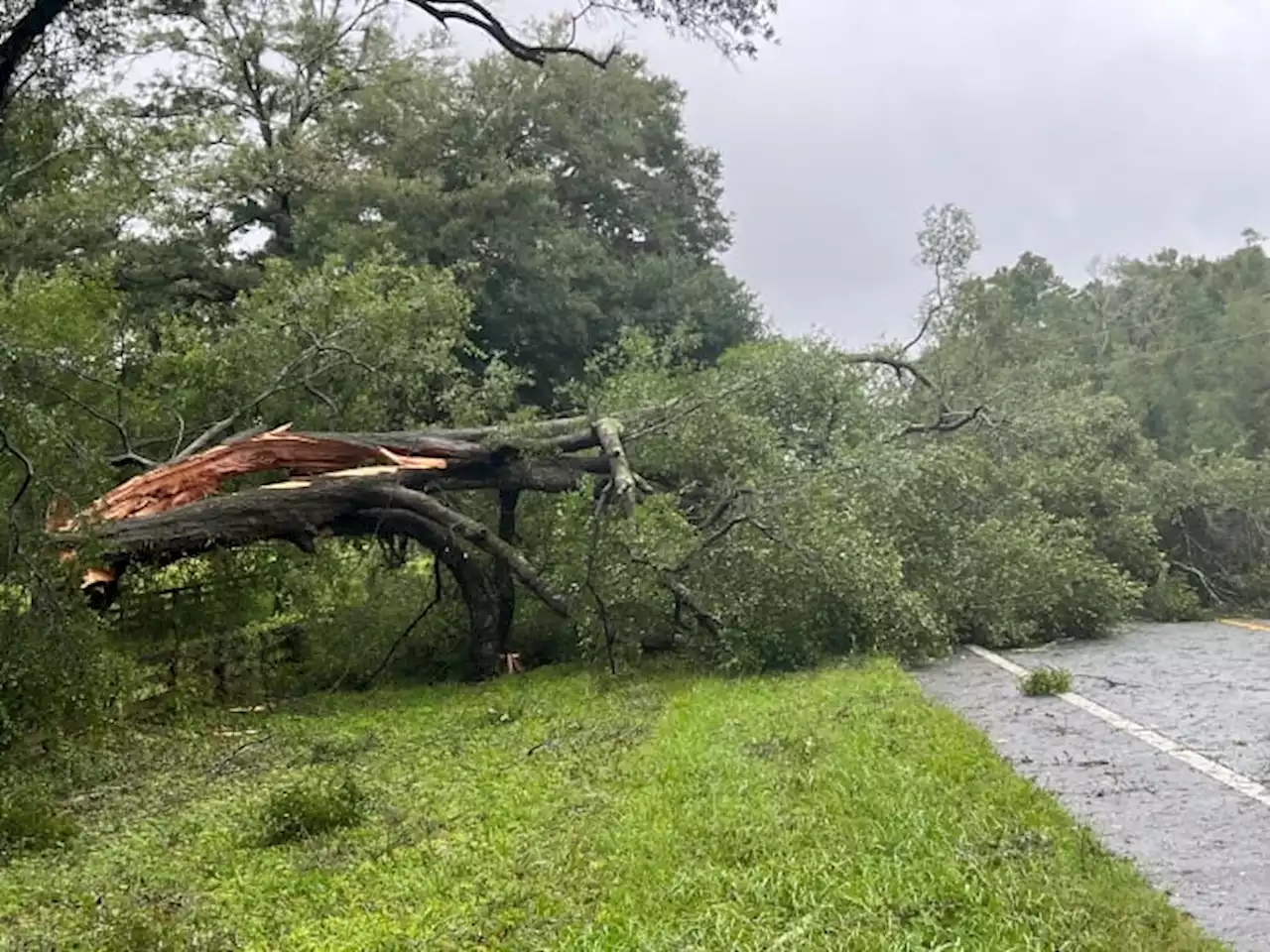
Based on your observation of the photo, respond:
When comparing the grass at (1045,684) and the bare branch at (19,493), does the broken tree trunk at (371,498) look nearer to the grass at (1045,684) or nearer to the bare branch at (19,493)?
the bare branch at (19,493)

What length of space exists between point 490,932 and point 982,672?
723cm

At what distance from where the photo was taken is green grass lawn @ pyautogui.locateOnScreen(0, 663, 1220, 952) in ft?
13.4

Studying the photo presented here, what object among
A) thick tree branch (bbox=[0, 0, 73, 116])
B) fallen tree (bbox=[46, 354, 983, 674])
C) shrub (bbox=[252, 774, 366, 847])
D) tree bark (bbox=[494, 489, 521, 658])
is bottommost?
shrub (bbox=[252, 774, 366, 847])

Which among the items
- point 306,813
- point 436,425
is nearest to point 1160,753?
point 306,813

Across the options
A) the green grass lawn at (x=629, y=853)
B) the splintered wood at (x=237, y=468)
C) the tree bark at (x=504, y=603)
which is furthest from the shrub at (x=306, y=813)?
the tree bark at (x=504, y=603)

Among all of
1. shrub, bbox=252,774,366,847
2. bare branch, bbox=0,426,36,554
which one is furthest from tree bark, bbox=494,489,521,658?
shrub, bbox=252,774,366,847

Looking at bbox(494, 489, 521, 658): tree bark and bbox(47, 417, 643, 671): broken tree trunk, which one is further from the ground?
bbox(47, 417, 643, 671): broken tree trunk

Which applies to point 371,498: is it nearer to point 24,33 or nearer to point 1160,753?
point 24,33

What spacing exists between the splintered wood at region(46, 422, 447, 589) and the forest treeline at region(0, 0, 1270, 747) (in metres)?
0.25

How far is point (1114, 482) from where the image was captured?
14.9 metres

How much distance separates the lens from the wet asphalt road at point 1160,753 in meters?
4.60

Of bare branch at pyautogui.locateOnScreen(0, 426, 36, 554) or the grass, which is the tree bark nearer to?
the grass

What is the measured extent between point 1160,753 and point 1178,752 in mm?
100

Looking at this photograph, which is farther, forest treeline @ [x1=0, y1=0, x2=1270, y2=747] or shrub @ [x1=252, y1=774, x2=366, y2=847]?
forest treeline @ [x1=0, y1=0, x2=1270, y2=747]
